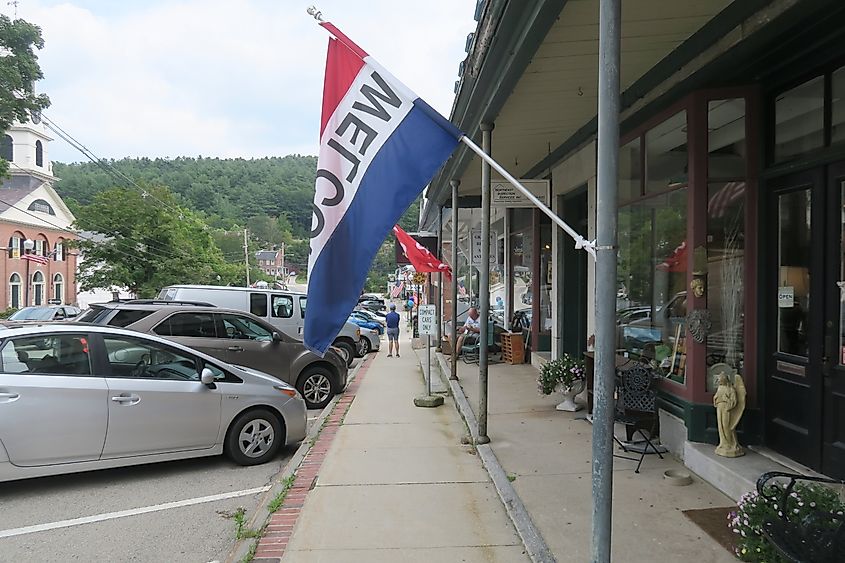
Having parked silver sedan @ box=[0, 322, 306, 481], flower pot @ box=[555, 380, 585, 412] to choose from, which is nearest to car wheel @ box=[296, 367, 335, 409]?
parked silver sedan @ box=[0, 322, 306, 481]

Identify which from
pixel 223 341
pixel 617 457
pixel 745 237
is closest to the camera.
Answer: pixel 745 237

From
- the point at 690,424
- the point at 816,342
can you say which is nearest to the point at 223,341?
the point at 690,424

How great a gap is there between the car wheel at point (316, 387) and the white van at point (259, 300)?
13.9 feet

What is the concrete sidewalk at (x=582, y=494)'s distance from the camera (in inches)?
149

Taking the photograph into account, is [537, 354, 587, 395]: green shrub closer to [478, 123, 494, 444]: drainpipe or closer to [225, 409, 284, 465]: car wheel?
[478, 123, 494, 444]: drainpipe

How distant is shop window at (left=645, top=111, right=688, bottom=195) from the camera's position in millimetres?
5648

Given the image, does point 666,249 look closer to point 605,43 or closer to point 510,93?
point 510,93

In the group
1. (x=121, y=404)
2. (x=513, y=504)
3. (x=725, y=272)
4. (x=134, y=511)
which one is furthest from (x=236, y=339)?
(x=725, y=272)

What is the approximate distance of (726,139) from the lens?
5.31 m

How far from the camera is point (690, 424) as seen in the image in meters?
5.20

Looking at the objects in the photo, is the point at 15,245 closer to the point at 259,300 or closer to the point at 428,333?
the point at 259,300

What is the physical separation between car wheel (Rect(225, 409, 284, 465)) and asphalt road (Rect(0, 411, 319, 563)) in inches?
4.9

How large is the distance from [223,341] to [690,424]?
6.98 m

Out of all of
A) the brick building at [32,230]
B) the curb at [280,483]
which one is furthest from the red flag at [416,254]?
the brick building at [32,230]
